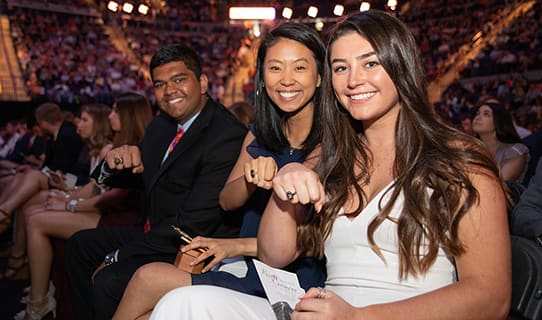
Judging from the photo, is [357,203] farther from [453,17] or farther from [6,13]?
[6,13]

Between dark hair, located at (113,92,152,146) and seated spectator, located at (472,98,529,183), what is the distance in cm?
252

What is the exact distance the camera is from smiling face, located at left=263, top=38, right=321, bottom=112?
7.69 feet

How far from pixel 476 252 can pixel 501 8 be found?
1887cm

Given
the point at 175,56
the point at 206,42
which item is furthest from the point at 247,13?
the point at 175,56

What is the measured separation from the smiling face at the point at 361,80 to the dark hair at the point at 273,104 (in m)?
0.57

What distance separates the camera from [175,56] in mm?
3098

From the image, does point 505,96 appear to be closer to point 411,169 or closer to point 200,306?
point 411,169

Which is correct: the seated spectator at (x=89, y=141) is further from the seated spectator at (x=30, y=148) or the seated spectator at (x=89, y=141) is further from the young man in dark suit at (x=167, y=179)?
the seated spectator at (x=30, y=148)

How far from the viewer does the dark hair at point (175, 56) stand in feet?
10.2

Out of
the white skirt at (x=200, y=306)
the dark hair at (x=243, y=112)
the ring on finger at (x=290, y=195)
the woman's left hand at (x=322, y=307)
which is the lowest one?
the white skirt at (x=200, y=306)

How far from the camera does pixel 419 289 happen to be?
155 cm

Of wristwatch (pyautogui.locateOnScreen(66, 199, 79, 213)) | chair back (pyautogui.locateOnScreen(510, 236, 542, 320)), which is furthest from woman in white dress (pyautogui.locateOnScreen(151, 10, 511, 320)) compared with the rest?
wristwatch (pyautogui.locateOnScreen(66, 199, 79, 213))

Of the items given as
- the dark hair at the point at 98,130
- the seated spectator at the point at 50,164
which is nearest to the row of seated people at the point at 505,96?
the seated spectator at the point at 50,164

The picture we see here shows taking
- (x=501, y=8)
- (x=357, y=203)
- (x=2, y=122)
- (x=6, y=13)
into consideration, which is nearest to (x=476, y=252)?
(x=357, y=203)
